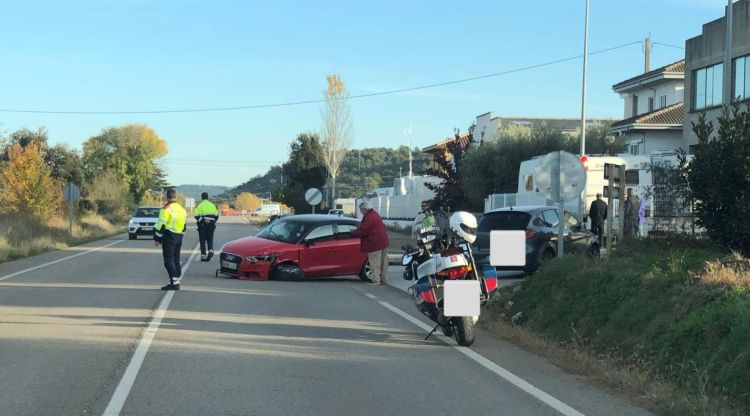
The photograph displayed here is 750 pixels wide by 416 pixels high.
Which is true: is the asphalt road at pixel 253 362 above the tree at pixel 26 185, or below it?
below

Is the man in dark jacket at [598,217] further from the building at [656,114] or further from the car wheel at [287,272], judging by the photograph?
the building at [656,114]

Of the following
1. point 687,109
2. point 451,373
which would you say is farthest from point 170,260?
point 687,109

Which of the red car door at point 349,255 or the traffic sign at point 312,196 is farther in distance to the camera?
the traffic sign at point 312,196

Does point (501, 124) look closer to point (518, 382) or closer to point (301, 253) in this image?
point (301, 253)

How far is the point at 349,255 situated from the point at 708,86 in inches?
982

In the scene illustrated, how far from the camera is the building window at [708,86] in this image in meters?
35.8

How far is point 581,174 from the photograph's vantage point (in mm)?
12820

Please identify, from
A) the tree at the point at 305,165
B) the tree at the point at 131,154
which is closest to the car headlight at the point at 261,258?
the tree at the point at 305,165

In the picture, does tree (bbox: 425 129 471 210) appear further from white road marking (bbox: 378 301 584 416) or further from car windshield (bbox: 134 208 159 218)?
white road marking (bbox: 378 301 584 416)

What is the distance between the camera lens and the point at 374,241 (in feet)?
57.4

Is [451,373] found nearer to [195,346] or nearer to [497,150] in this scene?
[195,346]

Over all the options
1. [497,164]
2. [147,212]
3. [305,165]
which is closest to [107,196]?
[305,165]

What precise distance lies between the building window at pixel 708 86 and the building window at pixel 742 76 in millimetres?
1133

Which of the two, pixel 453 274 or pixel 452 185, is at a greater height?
pixel 452 185
